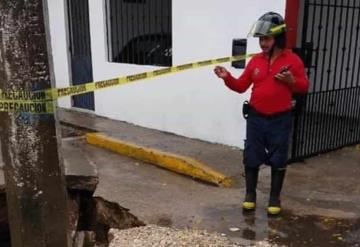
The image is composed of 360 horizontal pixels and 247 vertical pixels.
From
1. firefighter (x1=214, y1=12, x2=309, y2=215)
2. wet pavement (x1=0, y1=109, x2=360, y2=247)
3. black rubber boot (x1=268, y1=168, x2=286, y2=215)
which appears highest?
firefighter (x1=214, y1=12, x2=309, y2=215)

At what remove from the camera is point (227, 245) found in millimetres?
3707

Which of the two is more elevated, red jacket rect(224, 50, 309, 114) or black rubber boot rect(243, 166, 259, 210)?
red jacket rect(224, 50, 309, 114)

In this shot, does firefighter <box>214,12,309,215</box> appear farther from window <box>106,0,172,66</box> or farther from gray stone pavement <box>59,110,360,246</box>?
window <box>106,0,172,66</box>

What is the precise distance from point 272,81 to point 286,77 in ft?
0.65

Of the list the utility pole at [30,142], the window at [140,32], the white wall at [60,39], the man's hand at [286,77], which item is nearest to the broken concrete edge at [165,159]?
the window at [140,32]

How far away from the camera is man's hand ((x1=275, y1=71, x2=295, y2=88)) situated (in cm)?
375

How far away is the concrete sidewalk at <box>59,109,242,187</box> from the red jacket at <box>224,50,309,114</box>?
1.34 metres

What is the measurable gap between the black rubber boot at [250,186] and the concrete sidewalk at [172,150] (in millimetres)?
737

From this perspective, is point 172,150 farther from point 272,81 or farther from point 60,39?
point 60,39

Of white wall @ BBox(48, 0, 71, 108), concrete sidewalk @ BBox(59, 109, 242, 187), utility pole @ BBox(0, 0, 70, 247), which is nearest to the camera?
utility pole @ BBox(0, 0, 70, 247)

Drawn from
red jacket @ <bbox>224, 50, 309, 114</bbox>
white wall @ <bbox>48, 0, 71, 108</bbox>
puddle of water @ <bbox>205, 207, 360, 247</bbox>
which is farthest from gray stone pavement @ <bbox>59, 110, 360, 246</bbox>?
white wall @ <bbox>48, 0, 71, 108</bbox>

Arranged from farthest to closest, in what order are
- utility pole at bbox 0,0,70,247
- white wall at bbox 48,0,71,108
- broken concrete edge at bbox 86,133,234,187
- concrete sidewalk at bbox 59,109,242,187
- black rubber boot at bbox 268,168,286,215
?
white wall at bbox 48,0,71,108 < concrete sidewalk at bbox 59,109,242,187 < broken concrete edge at bbox 86,133,234,187 < black rubber boot at bbox 268,168,286,215 < utility pole at bbox 0,0,70,247

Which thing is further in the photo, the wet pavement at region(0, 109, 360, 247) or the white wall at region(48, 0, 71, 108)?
the white wall at region(48, 0, 71, 108)

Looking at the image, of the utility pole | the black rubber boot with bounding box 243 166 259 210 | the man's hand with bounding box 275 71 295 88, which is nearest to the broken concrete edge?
the black rubber boot with bounding box 243 166 259 210
